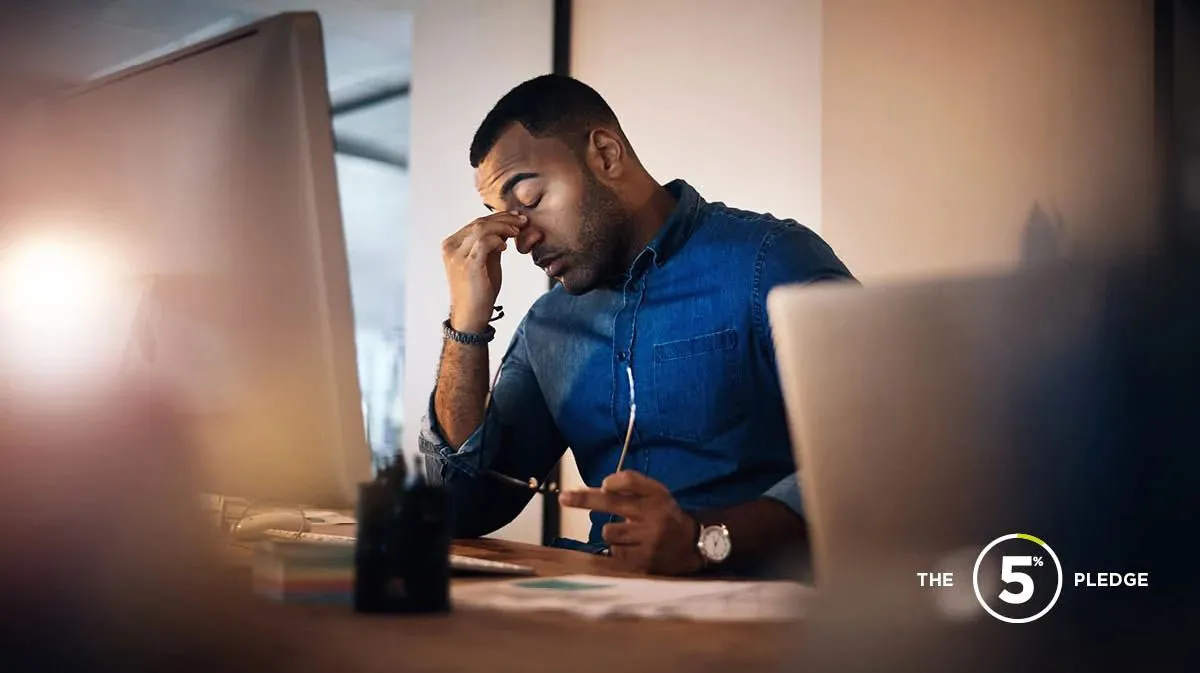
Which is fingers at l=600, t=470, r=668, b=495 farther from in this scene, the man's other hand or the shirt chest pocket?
the shirt chest pocket

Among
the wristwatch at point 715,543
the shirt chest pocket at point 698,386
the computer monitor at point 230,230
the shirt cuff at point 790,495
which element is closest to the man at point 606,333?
the shirt chest pocket at point 698,386

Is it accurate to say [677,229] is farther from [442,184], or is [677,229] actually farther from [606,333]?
[442,184]

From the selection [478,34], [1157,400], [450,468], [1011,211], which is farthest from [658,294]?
[478,34]

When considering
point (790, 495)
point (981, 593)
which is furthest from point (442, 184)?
point (981, 593)

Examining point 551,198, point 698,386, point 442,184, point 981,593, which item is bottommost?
point 981,593

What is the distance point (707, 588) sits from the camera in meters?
0.74

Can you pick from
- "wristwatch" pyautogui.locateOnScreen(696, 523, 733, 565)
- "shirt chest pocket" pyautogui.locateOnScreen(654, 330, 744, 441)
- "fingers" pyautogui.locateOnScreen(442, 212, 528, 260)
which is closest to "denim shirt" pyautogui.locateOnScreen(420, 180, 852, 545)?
"shirt chest pocket" pyautogui.locateOnScreen(654, 330, 744, 441)

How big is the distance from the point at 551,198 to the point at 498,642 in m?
1.13

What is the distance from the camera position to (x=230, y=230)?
2.22 ft

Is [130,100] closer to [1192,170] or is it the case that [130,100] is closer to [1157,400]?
[1157,400]

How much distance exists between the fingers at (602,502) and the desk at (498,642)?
198 millimetres

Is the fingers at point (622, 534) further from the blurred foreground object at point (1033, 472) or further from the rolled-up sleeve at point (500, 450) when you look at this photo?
the rolled-up sleeve at point (500, 450)

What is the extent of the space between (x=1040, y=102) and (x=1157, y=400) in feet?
3.46

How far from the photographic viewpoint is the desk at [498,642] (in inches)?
19.9
